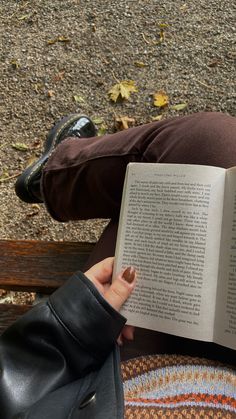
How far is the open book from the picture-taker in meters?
0.96

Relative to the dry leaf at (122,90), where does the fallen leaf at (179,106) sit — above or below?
below

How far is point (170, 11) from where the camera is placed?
2.11m

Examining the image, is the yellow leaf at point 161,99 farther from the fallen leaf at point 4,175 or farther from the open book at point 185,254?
the open book at point 185,254

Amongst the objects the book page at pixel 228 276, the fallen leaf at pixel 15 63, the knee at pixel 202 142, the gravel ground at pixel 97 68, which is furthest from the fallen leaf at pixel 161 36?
the book page at pixel 228 276

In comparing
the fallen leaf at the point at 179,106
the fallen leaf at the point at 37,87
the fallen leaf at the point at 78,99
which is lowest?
the fallen leaf at the point at 179,106

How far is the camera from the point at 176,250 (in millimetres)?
998

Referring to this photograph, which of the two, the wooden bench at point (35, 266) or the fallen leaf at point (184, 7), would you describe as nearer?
the wooden bench at point (35, 266)

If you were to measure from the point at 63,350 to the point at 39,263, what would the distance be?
420mm

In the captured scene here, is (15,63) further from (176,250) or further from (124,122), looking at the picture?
(176,250)

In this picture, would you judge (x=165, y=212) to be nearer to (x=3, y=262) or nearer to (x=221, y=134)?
(x=221, y=134)

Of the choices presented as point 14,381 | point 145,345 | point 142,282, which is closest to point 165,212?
point 142,282

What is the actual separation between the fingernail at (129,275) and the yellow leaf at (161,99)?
109 centimetres

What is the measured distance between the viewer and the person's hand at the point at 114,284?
3.25 ft

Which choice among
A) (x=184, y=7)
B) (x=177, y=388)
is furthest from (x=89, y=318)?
(x=184, y=7)
